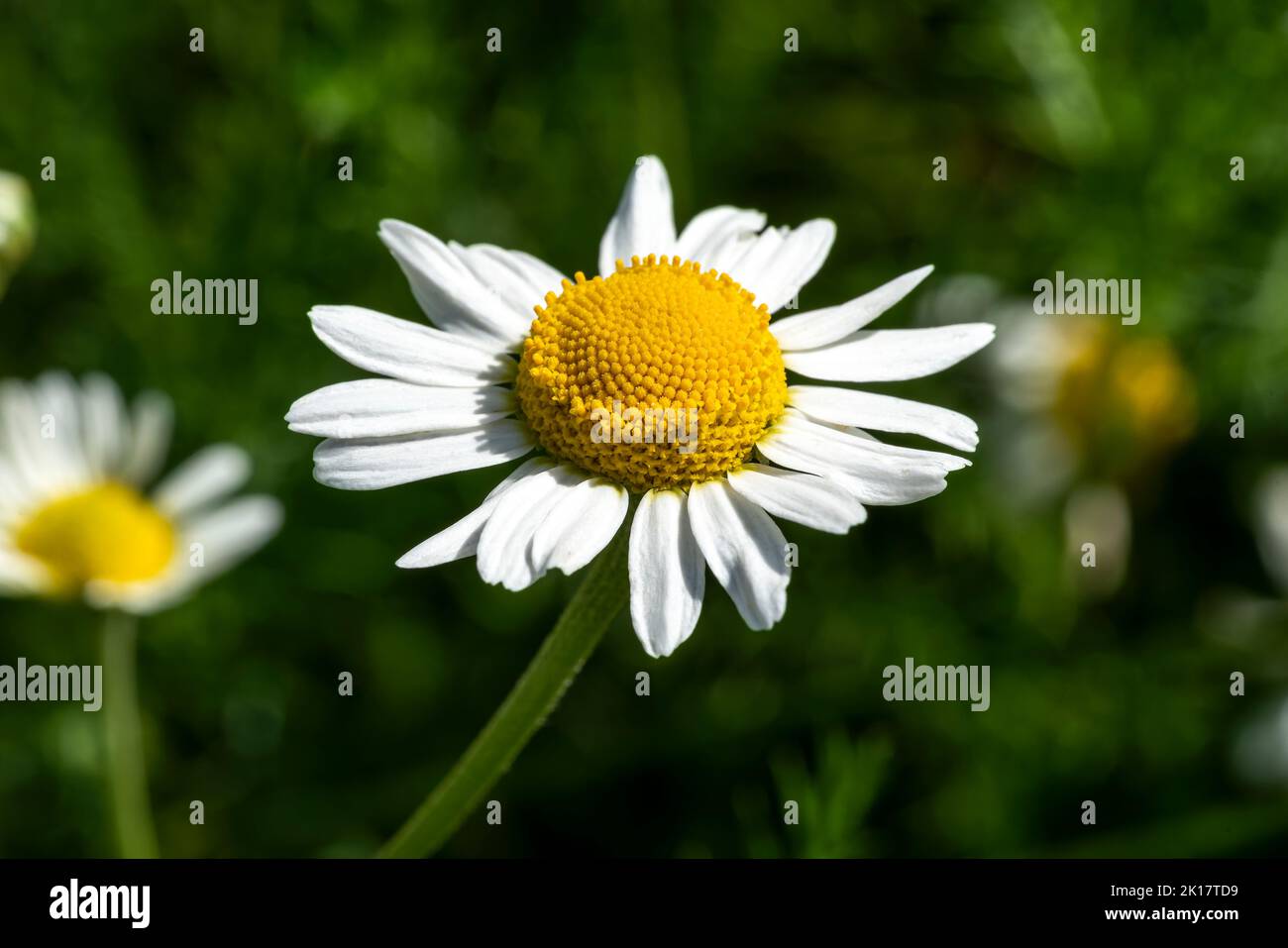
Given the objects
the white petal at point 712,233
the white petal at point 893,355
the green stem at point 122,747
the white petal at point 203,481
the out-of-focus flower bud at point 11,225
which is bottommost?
the green stem at point 122,747

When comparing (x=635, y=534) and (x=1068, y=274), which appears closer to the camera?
(x=635, y=534)

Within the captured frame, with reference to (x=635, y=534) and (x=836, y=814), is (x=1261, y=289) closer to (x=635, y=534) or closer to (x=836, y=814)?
(x=836, y=814)

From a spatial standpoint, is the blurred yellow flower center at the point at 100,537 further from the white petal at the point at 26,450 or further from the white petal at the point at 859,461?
the white petal at the point at 859,461

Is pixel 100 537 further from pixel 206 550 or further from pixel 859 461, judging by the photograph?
pixel 859 461

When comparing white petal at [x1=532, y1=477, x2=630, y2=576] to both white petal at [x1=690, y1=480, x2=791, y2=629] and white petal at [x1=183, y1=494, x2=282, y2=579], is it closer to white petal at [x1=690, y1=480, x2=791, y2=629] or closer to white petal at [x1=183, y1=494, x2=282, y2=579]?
white petal at [x1=690, y1=480, x2=791, y2=629]

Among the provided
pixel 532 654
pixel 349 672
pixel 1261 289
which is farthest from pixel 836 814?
pixel 1261 289

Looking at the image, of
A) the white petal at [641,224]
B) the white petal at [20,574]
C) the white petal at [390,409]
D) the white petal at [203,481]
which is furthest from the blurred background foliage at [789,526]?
the white petal at [390,409]

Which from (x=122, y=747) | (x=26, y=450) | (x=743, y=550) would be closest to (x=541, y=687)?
(x=743, y=550)
